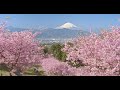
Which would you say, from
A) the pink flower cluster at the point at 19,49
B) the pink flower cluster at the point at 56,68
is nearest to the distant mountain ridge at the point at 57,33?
the pink flower cluster at the point at 19,49

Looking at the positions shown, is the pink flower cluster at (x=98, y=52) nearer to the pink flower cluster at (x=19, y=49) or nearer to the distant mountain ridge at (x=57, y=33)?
the distant mountain ridge at (x=57, y=33)

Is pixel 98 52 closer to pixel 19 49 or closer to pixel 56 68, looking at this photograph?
pixel 56 68

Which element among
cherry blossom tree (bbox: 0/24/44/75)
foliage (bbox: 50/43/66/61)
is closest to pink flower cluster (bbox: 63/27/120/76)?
foliage (bbox: 50/43/66/61)

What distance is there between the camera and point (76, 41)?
4.80 metres

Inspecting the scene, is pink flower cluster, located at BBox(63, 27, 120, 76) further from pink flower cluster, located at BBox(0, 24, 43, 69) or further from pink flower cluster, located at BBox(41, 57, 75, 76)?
pink flower cluster, located at BBox(0, 24, 43, 69)

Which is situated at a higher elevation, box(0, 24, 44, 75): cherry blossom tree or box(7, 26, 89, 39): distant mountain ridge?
box(7, 26, 89, 39): distant mountain ridge

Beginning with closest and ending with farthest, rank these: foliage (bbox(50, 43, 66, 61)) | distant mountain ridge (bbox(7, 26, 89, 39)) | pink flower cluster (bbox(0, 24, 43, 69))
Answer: distant mountain ridge (bbox(7, 26, 89, 39)) → foliage (bbox(50, 43, 66, 61)) → pink flower cluster (bbox(0, 24, 43, 69))

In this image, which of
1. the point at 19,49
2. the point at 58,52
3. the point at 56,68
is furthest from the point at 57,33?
the point at 19,49

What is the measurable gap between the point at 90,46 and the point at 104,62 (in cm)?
31
